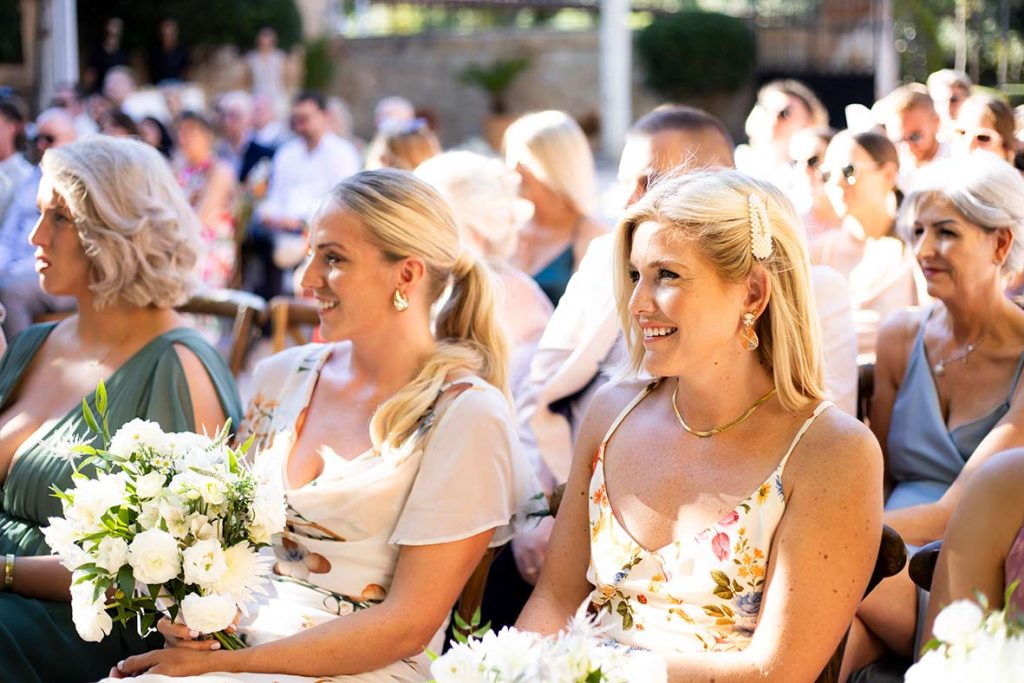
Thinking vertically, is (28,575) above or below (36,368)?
below

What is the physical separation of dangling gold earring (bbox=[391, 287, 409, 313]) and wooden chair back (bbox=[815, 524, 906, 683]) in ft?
3.93

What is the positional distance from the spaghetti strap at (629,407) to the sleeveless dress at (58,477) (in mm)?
1181

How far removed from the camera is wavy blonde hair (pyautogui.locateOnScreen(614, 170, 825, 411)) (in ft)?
7.91

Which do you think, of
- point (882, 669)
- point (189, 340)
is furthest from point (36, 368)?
point (882, 669)

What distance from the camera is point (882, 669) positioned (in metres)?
2.74

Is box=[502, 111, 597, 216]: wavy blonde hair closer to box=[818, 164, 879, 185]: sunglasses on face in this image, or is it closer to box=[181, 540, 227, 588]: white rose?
box=[818, 164, 879, 185]: sunglasses on face

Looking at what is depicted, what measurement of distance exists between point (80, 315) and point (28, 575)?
80cm

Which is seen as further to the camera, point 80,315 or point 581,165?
point 581,165

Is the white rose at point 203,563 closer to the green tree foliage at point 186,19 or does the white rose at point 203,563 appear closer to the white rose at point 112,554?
the white rose at point 112,554

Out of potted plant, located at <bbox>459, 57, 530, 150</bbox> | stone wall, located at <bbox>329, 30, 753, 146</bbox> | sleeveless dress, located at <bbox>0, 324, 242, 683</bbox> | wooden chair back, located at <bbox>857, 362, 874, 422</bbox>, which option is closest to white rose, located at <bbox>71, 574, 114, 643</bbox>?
sleeveless dress, located at <bbox>0, 324, 242, 683</bbox>

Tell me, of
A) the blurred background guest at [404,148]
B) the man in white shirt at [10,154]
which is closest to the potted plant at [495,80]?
the man in white shirt at [10,154]

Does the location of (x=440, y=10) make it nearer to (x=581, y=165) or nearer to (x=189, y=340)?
(x=581, y=165)

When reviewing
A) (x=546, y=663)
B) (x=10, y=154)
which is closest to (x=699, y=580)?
(x=546, y=663)

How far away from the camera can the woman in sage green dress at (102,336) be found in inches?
130
